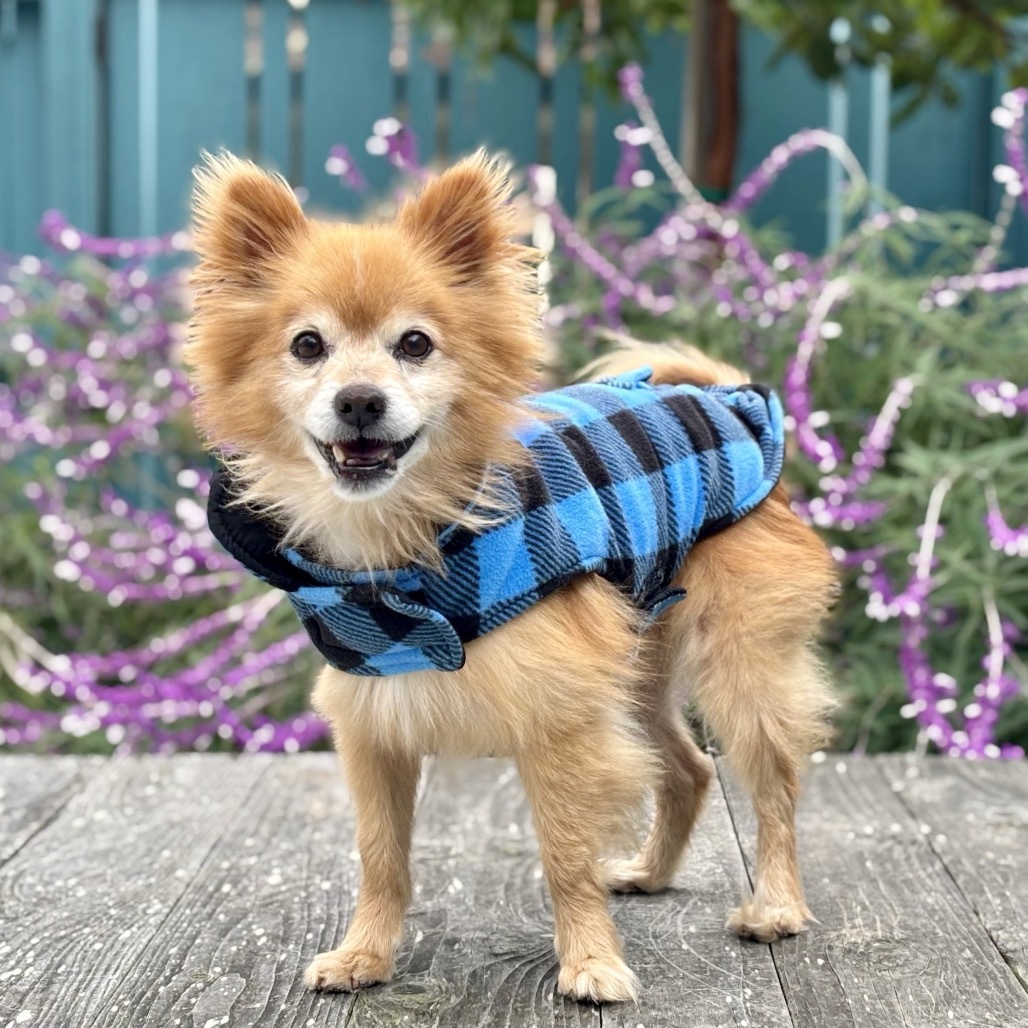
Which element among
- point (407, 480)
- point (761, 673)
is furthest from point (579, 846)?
point (407, 480)

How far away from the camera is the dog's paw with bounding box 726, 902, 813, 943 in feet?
7.33

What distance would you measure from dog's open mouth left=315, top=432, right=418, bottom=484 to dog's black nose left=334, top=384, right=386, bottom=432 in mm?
38

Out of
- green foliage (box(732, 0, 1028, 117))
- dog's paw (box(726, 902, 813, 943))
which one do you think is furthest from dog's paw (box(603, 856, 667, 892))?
green foliage (box(732, 0, 1028, 117))

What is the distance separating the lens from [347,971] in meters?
2.07

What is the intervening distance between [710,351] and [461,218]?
2182mm

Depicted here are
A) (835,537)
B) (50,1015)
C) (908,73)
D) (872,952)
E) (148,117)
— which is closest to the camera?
(50,1015)

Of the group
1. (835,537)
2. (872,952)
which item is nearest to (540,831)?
(872,952)

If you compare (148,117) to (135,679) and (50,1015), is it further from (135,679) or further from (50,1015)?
(50,1015)

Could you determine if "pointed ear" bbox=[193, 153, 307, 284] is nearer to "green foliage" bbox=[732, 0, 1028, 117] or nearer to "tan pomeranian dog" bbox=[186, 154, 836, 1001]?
"tan pomeranian dog" bbox=[186, 154, 836, 1001]

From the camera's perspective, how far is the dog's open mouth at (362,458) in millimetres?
1869

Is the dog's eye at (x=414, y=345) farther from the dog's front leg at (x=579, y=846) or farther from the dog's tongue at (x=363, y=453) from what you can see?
the dog's front leg at (x=579, y=846)

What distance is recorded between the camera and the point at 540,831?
2.03m

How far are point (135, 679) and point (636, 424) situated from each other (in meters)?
2.37

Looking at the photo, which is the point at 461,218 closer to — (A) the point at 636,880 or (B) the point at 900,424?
(A) the point at 636,880
